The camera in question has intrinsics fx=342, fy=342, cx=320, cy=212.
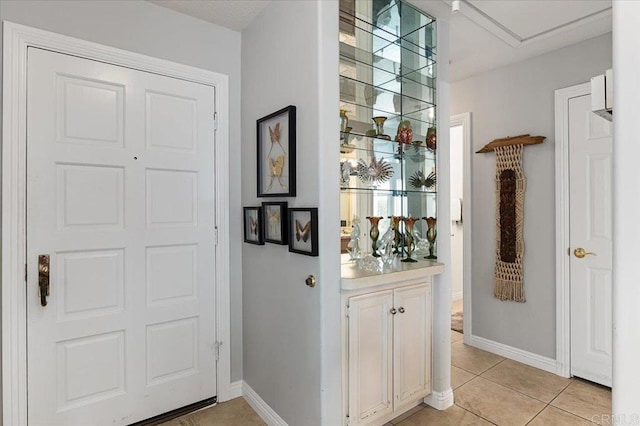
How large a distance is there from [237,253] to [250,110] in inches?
39.5

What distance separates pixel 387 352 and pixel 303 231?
86 centimetres

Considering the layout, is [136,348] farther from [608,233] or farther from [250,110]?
[608,233]

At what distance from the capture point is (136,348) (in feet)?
6.79

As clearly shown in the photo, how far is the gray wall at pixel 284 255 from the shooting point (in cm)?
176

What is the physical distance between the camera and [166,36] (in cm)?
215

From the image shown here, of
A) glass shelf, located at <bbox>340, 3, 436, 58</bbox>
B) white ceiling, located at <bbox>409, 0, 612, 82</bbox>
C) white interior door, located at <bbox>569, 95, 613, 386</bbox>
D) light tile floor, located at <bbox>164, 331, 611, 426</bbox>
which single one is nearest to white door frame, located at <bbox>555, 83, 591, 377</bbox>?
white interior door, located at <bbox>569, 95, 613, 386</bbox>

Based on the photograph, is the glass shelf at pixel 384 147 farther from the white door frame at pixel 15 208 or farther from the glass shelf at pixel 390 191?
the white door frame at pixel 15 208

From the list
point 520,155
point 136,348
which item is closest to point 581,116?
point 520,155

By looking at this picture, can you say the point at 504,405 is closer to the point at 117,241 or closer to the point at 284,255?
the point at 284,255

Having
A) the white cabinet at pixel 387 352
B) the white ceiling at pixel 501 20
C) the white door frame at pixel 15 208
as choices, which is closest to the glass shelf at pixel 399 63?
the white ceiling at pixel 501 20

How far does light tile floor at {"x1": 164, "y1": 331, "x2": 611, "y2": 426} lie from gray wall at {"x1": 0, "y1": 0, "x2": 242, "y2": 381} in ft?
1.07

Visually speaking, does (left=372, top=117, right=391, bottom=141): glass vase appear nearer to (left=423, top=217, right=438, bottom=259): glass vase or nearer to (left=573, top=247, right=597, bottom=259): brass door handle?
(left=423, top=217, right=438, bottom=259): glass vase

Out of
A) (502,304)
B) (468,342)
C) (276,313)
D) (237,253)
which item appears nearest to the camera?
(276,313)

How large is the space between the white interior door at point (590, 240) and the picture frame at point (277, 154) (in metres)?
2.25
